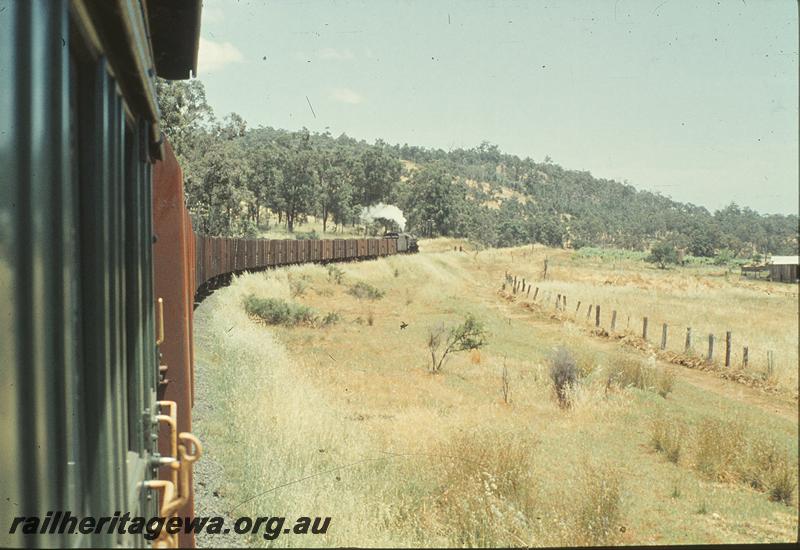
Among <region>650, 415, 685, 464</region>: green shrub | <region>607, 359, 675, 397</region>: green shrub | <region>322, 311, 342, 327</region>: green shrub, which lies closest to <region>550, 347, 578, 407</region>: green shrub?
<region>607, 359, 675, 397</region>: green shrub

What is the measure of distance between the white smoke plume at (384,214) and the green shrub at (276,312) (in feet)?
259

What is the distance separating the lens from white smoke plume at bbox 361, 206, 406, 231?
4063 inches

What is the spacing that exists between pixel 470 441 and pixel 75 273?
893 centimetres

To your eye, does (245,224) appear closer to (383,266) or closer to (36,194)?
(383,266)

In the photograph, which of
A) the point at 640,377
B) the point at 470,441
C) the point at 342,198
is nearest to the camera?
the point at 470,441

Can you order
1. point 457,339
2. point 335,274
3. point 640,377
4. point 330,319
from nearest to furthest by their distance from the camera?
1. point 640,377
2. point 457,339
3. point 330,319
4. point 335,274

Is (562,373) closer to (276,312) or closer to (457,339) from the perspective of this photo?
(457,339)

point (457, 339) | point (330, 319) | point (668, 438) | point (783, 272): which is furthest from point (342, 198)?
point (668, 438)

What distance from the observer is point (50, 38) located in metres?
1.29

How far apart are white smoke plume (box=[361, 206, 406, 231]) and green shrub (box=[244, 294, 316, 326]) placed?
3104 inches

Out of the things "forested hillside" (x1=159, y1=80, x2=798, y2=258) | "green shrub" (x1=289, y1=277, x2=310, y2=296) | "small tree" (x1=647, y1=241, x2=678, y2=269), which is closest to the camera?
"green shrub" (x1=289, y1=277, x2=310, y2=296)

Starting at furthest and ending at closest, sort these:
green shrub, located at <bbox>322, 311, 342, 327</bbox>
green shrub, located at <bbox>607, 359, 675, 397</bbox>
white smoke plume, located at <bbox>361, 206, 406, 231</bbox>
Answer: white smoke plume, located at <bbox>361, 206, 406, 231</bbox>
green shrub, located at <bbox>322, 311, 342, 327</bbox>
green shrub, located at <bbox>607, 359, 675, 397</bbox>

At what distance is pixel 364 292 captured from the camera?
117 feet

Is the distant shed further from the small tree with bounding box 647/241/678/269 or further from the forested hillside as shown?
the forested hillside
